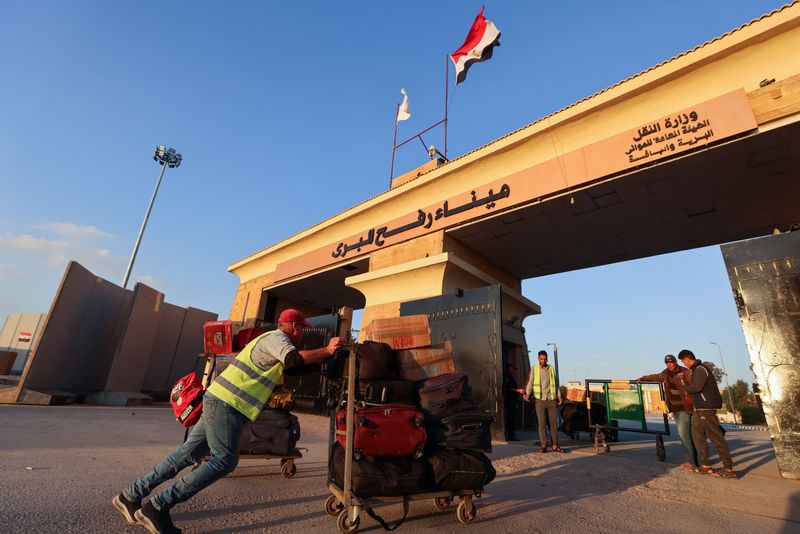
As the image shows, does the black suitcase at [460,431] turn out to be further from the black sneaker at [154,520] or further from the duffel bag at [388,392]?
the black sneaker at [154,520]

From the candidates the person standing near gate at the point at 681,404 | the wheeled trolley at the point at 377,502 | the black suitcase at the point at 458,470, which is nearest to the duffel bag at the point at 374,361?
the black suitcase at the point at 458,470

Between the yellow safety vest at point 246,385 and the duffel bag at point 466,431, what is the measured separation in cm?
139

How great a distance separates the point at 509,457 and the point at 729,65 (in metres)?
8.57

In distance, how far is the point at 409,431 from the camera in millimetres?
2656

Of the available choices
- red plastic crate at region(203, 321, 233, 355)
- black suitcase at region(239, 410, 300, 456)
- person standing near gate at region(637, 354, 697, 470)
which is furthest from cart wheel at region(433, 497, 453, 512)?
person standing near gate at region(637, 354, 697, 470)

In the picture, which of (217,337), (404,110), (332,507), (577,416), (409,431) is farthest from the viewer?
(404,110)

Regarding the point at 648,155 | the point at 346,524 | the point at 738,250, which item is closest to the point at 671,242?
the point at 648,155

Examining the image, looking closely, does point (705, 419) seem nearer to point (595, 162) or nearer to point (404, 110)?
point (595, 162)

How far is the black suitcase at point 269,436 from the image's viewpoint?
12.0 ft

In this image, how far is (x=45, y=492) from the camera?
262cm

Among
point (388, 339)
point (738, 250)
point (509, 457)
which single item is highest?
point (738, 250)

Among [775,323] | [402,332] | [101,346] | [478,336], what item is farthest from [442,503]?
[101,346]

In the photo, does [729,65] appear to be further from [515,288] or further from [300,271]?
[300,271]

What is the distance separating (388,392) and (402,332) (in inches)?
24.8
